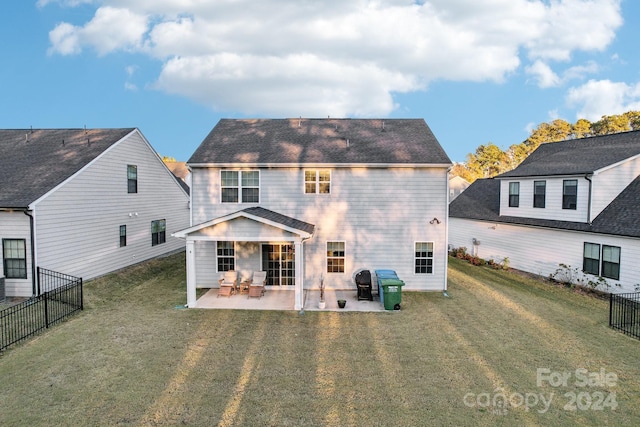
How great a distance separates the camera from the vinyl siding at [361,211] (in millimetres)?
14250

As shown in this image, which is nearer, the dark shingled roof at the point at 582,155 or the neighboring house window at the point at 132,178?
the dark shingled roof at the point at 582,155

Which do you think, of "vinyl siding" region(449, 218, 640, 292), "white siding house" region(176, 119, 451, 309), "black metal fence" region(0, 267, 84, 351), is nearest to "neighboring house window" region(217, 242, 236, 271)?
"white siding house" region(176, 119, 451, 309)

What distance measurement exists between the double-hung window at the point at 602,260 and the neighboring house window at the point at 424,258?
6.77 m

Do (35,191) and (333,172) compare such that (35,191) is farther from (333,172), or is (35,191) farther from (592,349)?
(592,349)

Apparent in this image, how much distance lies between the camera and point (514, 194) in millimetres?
18906

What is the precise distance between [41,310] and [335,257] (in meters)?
10.2

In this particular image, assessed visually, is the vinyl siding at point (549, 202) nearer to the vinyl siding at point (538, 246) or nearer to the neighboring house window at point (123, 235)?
the vinyl siding at point (538, 246)

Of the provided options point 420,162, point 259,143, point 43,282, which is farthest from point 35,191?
point 420,162

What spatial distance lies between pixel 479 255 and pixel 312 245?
12.1 meters

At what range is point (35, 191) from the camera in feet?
42.4

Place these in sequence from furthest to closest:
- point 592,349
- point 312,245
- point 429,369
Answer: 1. point 312,245
2. point 592,349
3. point 429,369

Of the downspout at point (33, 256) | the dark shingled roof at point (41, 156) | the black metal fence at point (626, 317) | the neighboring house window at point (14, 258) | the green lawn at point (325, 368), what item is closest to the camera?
the green lawn at point (325, 368)

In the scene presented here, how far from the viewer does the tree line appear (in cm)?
3616

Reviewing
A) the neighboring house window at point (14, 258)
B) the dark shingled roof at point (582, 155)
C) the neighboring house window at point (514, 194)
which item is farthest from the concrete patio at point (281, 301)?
the dark shingled roof at point (582, 155)
